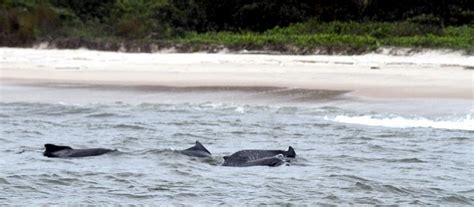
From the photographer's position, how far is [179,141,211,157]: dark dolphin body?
13344 mm

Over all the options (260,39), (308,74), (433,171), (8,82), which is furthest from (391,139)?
(260,39)

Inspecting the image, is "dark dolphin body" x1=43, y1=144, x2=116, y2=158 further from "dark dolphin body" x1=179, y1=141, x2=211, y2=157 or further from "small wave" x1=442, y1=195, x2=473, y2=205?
"small wave" x1=442, y1=195, x2=473, y2=205

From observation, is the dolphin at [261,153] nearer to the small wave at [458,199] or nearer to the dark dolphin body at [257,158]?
the dark dolphin body at [257,158]

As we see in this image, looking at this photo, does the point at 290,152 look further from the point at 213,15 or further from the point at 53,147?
the point at 213,15

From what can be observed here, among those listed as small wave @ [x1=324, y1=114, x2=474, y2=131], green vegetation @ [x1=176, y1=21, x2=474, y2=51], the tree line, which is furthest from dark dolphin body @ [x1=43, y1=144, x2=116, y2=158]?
the tree line

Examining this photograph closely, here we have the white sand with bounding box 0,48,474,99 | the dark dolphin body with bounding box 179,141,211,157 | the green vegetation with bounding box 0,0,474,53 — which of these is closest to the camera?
the dark dolphin body with bounding box 179,141,211,157

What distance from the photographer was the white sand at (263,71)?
808 inches

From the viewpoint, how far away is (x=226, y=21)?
3297 cm

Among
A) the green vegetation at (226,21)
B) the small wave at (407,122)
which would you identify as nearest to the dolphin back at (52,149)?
A: the small wave at (407,122)

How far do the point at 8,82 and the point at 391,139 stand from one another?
9678 mm

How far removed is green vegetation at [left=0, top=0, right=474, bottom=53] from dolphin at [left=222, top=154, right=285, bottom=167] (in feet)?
48.4

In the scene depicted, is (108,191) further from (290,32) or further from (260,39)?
(290,32)

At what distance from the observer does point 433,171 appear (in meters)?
12.7

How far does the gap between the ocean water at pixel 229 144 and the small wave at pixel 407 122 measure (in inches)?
0.7
